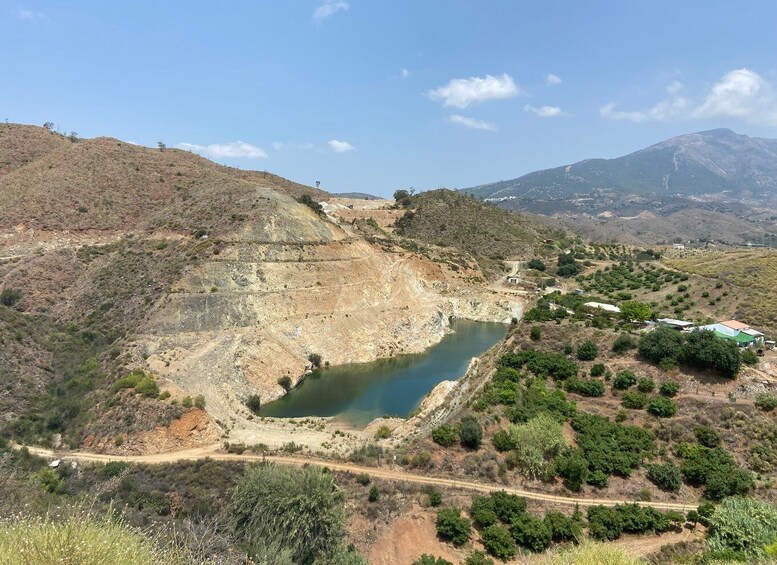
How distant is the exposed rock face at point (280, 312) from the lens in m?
42.1

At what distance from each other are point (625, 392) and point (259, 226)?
44543 millimetres

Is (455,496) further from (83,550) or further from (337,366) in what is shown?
(337,366)

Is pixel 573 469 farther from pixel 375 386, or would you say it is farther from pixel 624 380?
pixel 375 386

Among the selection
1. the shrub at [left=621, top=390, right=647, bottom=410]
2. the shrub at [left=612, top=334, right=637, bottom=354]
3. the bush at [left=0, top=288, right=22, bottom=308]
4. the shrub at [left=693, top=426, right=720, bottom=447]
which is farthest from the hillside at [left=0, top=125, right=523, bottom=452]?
the shrub at [left=693, top=426, right=720, bottom=447]

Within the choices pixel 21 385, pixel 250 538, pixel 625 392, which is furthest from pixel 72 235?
pixel 625 392

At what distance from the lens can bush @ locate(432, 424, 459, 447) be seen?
92.4 feet

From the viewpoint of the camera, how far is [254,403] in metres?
40.3

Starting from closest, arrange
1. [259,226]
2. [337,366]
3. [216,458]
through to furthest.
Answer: [216,458]
[337,366]
[259,226]

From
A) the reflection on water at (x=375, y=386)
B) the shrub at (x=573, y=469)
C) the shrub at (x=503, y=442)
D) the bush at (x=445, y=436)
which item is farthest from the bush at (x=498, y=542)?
the reflection on water at (x=375, y=386)

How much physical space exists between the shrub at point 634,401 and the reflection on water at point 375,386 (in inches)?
686

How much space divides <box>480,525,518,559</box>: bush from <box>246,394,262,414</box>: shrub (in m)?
25.0

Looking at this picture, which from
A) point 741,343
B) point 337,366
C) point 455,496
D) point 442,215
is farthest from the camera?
point 442,215

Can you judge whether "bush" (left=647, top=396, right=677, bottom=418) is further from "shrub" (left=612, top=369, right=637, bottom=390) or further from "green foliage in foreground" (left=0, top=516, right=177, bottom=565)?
"green foliage in foreground" (left=0, top=516, right=177, bottom=565)

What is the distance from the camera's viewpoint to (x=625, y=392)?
3206 centimetres
